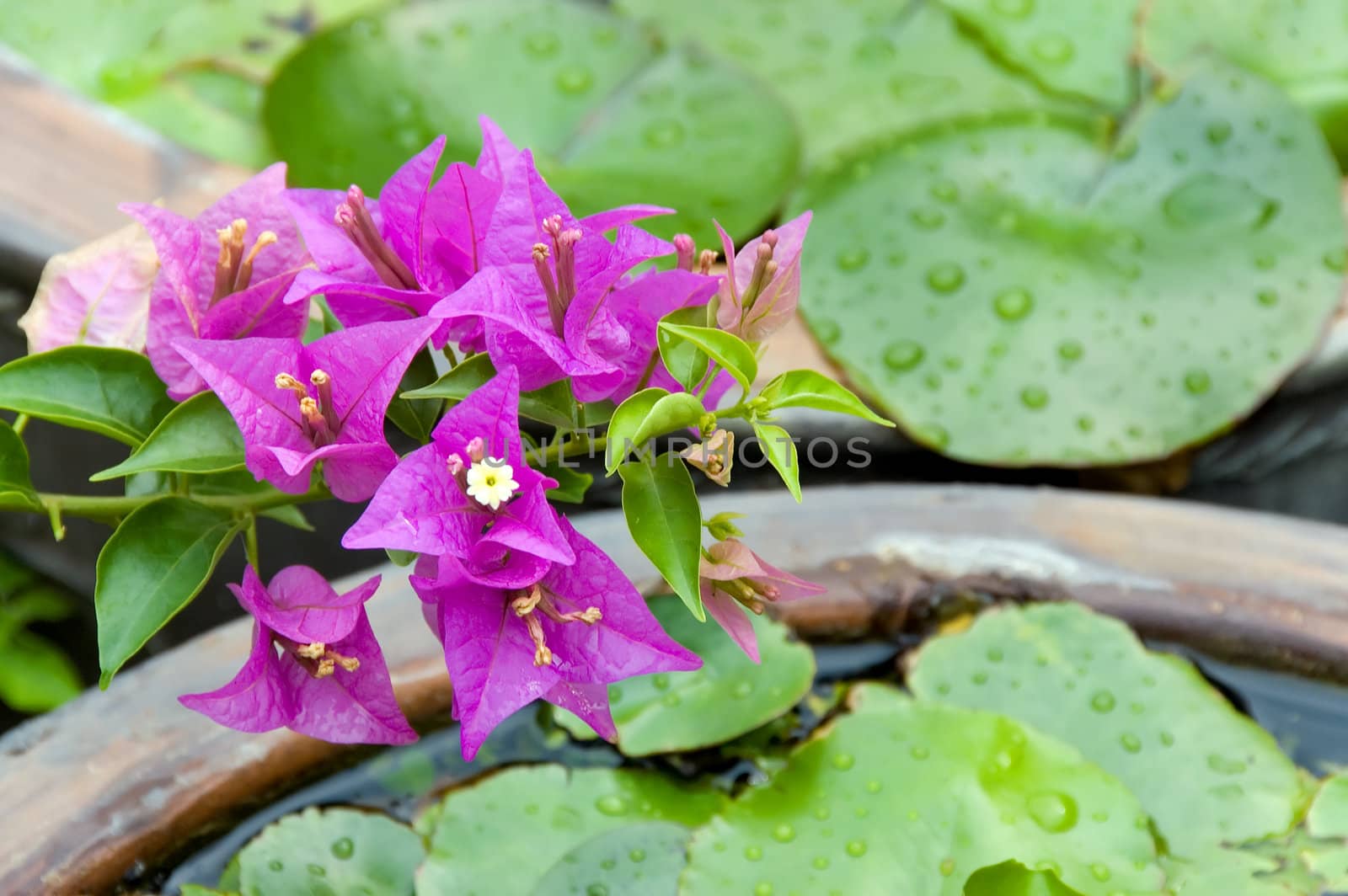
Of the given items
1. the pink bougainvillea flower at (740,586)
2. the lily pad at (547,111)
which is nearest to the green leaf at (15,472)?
the pink bougainvillea flower at (740,586)

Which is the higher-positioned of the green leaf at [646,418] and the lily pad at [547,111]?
the green leaf at [646,418]

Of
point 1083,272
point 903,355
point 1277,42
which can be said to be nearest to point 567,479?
point 903,355

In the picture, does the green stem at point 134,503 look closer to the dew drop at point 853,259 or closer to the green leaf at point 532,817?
the green leaf at point 532,817

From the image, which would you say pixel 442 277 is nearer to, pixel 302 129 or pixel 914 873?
pixel 914 873

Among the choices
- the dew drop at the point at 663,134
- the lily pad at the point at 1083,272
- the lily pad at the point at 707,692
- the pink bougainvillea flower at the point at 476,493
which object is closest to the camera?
the pink bougainvillea flower at the point at 476,493

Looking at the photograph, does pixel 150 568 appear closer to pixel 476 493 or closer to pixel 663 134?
pixel 476 493
